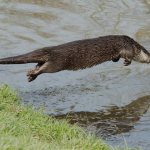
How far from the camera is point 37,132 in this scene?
578cm

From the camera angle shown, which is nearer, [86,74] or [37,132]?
[37,132]

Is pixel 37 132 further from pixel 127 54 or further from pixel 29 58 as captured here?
pixel 127 54

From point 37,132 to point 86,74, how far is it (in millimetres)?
2977

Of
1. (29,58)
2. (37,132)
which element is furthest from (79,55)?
(37,132)

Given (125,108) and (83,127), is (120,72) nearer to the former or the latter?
(125,108)

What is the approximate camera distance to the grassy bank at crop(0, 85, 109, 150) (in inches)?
193

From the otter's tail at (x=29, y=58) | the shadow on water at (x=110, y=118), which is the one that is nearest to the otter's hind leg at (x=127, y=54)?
the shadow on water at (x=110, y=118)

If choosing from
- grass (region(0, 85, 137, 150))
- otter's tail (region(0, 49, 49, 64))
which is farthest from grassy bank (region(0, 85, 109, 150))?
otter's tail (region(0, 49, 49, 64))

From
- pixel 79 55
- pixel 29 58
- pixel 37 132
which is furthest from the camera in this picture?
pixel 79 55

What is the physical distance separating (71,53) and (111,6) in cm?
572

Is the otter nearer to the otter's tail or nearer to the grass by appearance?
the otter's tail

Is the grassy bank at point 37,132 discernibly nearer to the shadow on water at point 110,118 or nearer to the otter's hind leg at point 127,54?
the shadow on water at point 110,118

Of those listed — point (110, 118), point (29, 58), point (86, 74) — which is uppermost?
point (29, 58)

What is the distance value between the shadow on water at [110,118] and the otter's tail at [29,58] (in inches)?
27.2
